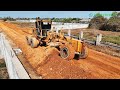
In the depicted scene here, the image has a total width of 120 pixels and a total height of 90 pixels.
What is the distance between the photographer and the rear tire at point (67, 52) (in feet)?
43.5

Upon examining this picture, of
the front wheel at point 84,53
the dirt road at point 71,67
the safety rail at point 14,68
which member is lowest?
the dirt road at point 71,67

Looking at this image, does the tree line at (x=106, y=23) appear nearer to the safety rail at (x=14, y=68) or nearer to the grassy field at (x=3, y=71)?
the grassy field at (x=3, y=71)

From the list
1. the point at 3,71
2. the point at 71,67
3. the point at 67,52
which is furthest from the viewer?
the point at 67,52

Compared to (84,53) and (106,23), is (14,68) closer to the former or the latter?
(84,53)

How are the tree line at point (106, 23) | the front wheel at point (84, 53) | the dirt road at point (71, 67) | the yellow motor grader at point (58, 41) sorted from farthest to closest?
the tree line at point (106, 23) < the front wheel at point (84, 53) < the yellow motor grader at point (58, 41) < the dirt road at point (71, 67)

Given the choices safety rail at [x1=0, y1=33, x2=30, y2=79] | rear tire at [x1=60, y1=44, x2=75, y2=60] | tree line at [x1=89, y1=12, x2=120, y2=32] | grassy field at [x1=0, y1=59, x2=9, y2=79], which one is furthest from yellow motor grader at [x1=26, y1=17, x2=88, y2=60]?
tree line at [x1=89, y1=12, x2=120, y2=32]

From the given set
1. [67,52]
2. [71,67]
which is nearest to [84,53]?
[67,52]

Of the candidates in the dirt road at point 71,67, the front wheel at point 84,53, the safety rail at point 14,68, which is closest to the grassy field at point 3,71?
the safety rail at point 14,68

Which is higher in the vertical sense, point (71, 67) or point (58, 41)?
point (58, 41)

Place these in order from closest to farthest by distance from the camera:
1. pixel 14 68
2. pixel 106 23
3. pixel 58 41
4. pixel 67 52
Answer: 1. pixel 14 68
2. pixel 67 52
3. pixel 58 41
4. pixel 106 23

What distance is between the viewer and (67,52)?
527 inches

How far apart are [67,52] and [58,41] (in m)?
1.59
